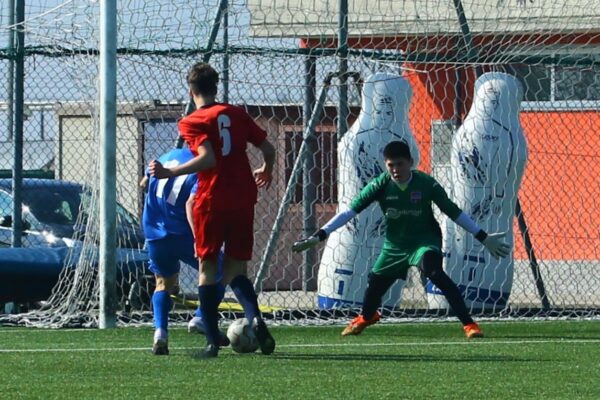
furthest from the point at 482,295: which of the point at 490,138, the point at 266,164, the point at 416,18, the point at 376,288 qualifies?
the point at 266,164

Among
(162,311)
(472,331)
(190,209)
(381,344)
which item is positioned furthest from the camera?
(472,331)

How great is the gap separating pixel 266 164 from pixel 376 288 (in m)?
2.41

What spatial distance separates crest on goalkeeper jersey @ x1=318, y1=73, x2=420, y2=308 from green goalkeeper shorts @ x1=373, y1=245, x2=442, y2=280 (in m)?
2.55

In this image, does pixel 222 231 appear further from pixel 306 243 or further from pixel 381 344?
pixel 381 344

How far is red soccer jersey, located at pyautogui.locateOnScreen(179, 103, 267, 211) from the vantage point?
29.4ft

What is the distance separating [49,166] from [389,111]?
8936 mm

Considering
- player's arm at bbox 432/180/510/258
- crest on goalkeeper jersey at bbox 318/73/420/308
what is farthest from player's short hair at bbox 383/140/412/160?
crest on goalkeeper jersey at bbox 318/73/420/308

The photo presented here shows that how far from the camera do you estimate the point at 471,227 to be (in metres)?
11.0

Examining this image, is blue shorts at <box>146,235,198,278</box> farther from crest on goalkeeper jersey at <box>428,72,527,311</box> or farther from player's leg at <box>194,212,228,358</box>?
crest on goalkeeper jersey at <box>428,72,527,311</box>

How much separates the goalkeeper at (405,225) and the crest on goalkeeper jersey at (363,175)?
2.56 meters

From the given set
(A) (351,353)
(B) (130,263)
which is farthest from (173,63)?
(A) (351,353)

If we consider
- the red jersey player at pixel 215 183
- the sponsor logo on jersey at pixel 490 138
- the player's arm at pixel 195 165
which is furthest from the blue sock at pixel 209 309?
the sponsor logo on jersey at pixel 490 138

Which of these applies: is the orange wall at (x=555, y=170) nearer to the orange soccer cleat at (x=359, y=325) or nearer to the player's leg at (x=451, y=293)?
the orange soccer cleat at (x=359, y=325)

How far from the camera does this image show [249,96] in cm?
1388
